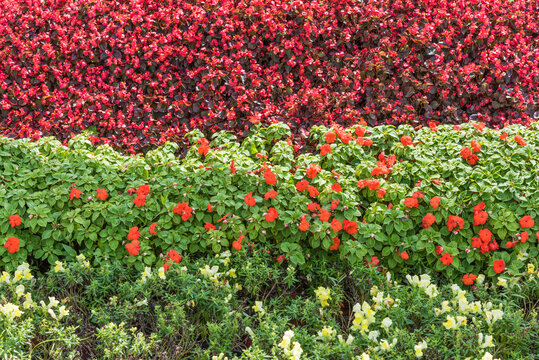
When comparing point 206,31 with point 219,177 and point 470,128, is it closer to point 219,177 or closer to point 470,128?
point 219,177

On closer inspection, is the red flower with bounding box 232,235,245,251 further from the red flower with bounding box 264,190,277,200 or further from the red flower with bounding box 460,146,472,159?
the red flower with bounding box 460,146,472,159

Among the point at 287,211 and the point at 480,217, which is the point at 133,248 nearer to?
the point at 287,211

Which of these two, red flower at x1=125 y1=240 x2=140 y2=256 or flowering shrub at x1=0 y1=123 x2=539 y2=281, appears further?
flowering shrub at x1=0 y1=123 x2=539 y2=281

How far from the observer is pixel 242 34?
475 centimetres

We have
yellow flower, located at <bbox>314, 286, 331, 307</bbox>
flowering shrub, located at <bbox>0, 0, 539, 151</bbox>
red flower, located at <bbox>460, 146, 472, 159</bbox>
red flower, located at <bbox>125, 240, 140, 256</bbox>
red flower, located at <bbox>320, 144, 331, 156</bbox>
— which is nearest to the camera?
yellow flower, located at <bbox>314, 286, 331, 307</bbox>

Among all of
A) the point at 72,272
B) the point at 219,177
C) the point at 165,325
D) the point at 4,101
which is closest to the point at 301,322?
the point at 165,325

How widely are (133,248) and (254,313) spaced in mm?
801

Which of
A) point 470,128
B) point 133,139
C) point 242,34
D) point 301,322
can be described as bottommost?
point 301,322

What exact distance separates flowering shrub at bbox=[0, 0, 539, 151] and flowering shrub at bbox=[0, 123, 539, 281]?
3.36ft

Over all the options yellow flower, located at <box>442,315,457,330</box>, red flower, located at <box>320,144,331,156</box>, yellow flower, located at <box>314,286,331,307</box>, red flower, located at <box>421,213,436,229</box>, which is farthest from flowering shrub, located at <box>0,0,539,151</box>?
yellow flower, located at <box>442,315,457,330</box>

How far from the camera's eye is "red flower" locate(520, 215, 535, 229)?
3.22 metres

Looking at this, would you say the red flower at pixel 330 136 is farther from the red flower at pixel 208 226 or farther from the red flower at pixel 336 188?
the red flower at pixel 208 226

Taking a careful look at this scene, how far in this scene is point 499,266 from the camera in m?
3.21

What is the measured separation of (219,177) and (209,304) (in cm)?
85
